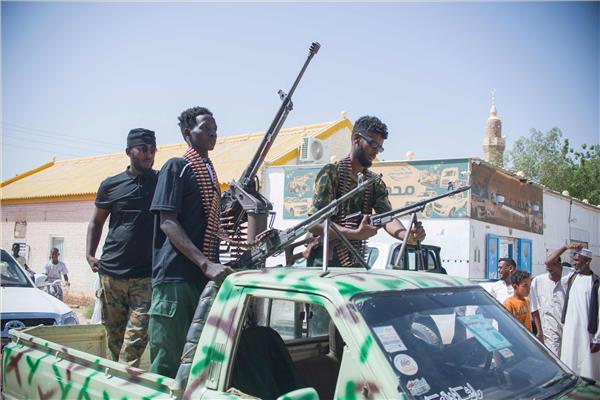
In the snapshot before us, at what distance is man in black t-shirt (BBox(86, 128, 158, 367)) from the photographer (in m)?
4.43

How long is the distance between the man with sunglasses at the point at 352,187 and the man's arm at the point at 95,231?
1991 mm

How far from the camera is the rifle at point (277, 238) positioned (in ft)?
10.0

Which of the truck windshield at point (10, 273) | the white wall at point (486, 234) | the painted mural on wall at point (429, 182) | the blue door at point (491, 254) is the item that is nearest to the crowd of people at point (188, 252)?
the truck windshield at point (10, 273)

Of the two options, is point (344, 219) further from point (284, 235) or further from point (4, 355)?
point (4, 355)

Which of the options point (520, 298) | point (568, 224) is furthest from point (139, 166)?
point (568, 224)

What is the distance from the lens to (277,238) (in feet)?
10.5

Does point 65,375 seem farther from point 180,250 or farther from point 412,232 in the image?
point 412,232

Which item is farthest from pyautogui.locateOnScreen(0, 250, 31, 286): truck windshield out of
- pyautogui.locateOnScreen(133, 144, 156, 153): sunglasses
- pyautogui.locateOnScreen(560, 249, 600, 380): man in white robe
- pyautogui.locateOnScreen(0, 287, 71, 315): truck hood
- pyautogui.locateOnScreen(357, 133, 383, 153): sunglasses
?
pyautogui.locateOnScreen(560, 249, 600, 380): man in white robe

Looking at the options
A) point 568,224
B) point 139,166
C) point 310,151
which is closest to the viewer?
point 139,166

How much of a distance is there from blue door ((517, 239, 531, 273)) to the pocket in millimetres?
15661

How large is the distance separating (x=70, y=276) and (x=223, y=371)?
58.9 ft

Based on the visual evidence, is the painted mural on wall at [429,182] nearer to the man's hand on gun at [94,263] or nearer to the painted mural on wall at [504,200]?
the painted mural on wall at [504,200]

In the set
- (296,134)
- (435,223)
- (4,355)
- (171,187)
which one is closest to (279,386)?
(171,187)

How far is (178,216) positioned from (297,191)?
38.2 feet
